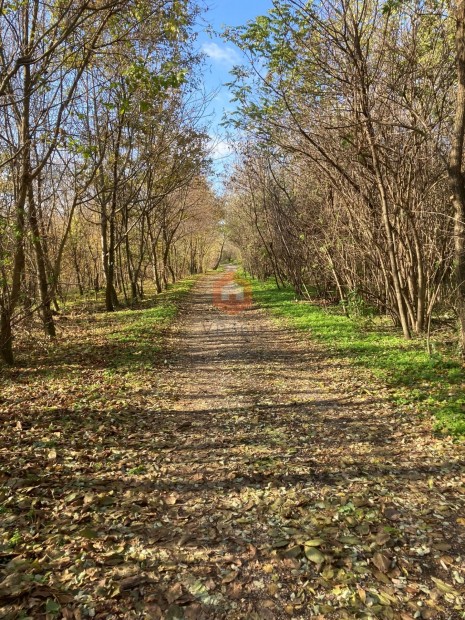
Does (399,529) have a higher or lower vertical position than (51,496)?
lower

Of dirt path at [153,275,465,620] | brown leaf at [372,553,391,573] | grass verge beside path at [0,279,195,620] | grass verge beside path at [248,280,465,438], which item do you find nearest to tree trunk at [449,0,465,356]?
grass verge beside path at [248,280,465,438]

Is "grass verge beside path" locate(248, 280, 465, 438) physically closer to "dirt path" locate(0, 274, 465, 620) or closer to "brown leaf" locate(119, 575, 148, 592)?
"dirt path" locate(0, 274, 465, 620)

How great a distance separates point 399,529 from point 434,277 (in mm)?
7705

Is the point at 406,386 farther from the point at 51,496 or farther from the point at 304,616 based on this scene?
the point at 51,496

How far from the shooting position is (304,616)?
9.59 feet

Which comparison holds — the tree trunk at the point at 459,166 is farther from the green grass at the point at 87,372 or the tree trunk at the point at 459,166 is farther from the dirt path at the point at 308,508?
the green grass at the point at 87,372

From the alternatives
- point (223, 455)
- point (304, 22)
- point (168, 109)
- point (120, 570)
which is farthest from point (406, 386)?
point (168, 109)

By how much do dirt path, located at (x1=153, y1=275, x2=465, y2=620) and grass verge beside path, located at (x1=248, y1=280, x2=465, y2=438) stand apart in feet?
1.38

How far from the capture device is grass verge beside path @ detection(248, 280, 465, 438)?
6.03 m

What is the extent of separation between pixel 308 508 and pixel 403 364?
4816 millimetres

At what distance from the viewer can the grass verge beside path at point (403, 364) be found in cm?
603

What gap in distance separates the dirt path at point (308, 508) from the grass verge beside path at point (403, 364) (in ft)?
1.38

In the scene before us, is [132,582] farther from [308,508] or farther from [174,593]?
[308,508]

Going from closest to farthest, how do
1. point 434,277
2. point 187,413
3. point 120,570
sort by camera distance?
point 120,570
point 187,413
point 434,277
